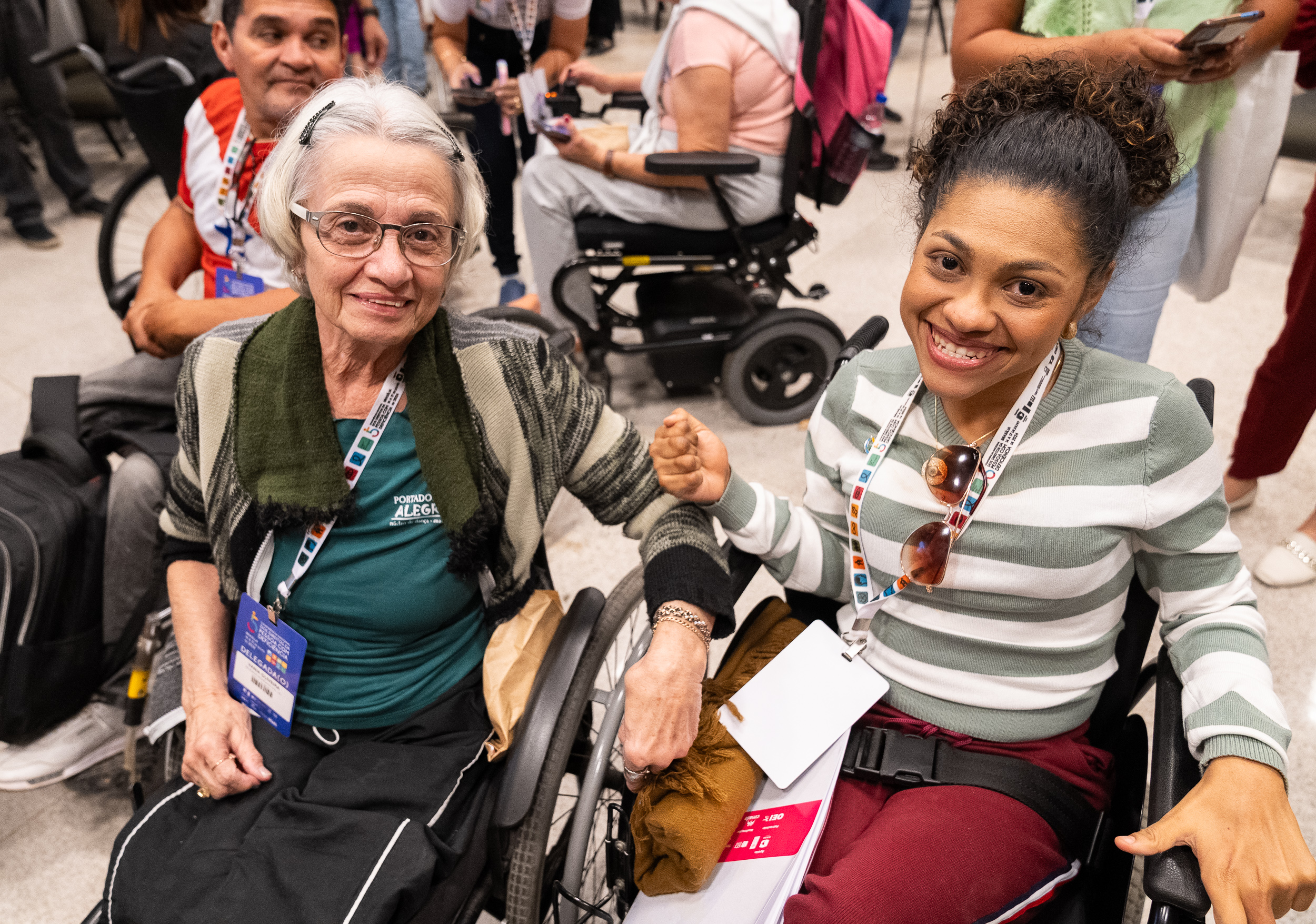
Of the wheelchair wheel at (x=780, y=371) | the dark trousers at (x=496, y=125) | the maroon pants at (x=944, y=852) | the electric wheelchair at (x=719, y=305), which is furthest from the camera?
the dark trousers at (x=496, y=125)

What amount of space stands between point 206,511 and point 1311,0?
2122 millimetres

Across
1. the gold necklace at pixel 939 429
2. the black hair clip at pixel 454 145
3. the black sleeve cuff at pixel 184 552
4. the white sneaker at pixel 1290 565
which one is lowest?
the white sneaker at pixel 1290 565

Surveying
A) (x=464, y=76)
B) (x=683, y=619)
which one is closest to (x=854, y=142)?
(x=464, y=76)

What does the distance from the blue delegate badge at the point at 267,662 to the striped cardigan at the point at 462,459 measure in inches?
2.2

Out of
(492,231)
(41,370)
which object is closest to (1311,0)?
(492,231)

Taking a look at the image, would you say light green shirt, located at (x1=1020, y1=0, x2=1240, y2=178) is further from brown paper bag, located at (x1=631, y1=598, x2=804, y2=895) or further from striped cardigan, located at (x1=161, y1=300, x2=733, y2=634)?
brown paper bag, located at (x1=631, y1=598, x2=804, y2=895)

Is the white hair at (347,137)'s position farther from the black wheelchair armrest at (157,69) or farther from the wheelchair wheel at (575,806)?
the black wheelchair armrest at (157,69)

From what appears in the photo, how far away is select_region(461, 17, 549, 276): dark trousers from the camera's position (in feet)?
9.68

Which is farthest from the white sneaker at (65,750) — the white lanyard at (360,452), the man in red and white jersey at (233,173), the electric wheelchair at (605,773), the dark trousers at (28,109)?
the dark trousers at (28,109)

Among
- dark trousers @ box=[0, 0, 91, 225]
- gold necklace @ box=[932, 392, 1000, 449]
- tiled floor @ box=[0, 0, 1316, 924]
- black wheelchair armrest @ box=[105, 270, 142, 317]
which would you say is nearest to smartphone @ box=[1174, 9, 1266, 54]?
tiled floor @ box=[0, 0, 1316, 924]

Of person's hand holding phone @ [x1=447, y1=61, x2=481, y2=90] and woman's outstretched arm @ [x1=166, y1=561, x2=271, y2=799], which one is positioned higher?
person's hand holding phone @ [x1=447, y1=61, x2=481, y2=90]

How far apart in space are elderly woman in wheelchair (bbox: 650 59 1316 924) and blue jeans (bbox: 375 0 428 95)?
415cm

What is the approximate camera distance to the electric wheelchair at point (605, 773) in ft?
3.53

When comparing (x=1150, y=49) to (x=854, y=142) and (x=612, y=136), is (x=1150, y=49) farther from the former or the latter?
(x=612, y=136)
